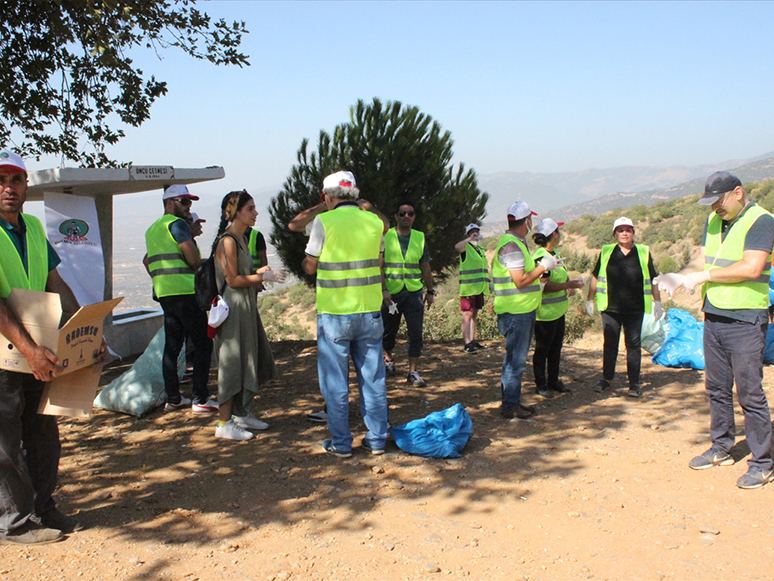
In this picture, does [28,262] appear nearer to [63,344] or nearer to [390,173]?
[63,344]

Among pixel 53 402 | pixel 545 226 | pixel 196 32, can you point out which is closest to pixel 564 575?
pixel 53 402

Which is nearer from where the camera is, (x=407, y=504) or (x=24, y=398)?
(x=24, y=398)

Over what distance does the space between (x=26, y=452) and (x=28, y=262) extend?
1045 mm

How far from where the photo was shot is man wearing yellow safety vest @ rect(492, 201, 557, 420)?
→ 5.41 meters

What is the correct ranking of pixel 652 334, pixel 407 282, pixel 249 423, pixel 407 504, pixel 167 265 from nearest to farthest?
1. pixel 407 504
2. pixel 249 423
3. pixel 167 265
4. pixel 407 282
5. pixel 652 334

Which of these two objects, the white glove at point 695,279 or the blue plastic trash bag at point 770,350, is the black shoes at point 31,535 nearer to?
the white glove at point 695,279

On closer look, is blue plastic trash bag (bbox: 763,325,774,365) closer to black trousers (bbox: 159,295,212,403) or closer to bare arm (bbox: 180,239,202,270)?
black trousers (bbox: 159,295,212,403)

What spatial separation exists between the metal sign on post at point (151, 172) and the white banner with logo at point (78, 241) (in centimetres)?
78

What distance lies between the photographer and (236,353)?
16.4 feet

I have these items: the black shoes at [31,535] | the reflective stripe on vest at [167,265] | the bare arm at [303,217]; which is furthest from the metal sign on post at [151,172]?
the black shoes at [31,535]

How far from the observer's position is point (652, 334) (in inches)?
321

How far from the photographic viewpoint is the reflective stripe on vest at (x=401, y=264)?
6680mm

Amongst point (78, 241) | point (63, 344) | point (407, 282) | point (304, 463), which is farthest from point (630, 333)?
point (78, 241)

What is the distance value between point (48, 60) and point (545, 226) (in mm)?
6490
